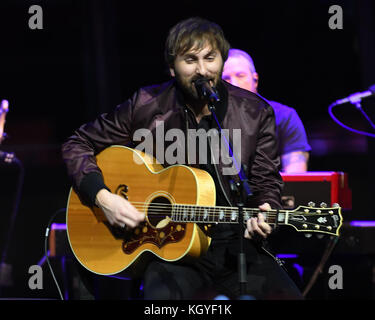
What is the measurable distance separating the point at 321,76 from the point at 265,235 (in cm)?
404

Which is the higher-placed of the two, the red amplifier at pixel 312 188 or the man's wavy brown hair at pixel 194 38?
the man's wavy brown hair at pixel 194 38

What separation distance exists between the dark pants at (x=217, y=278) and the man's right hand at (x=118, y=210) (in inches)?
10.6

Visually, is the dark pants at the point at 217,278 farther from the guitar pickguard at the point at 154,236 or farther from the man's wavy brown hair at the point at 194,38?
the man's wavy brown hair at the point at 194,38

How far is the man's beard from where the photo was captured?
3.22 meters

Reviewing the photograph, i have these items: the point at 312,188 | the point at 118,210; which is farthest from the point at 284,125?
the point at 118,210

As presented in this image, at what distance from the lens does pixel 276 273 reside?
303 cm

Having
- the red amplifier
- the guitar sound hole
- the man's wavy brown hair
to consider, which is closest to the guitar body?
the guitar sound hole

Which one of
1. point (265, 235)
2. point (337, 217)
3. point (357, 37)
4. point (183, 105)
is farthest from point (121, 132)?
point (357, 37)

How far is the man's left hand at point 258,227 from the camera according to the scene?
9.39 feet

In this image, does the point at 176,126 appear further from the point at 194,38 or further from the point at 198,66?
the point at 194,38

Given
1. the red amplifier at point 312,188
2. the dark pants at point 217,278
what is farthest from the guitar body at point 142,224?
the red amplifier at point 312,188

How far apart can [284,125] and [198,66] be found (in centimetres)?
160

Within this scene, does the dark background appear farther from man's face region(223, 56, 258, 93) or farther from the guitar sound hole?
the guitar sound hole
